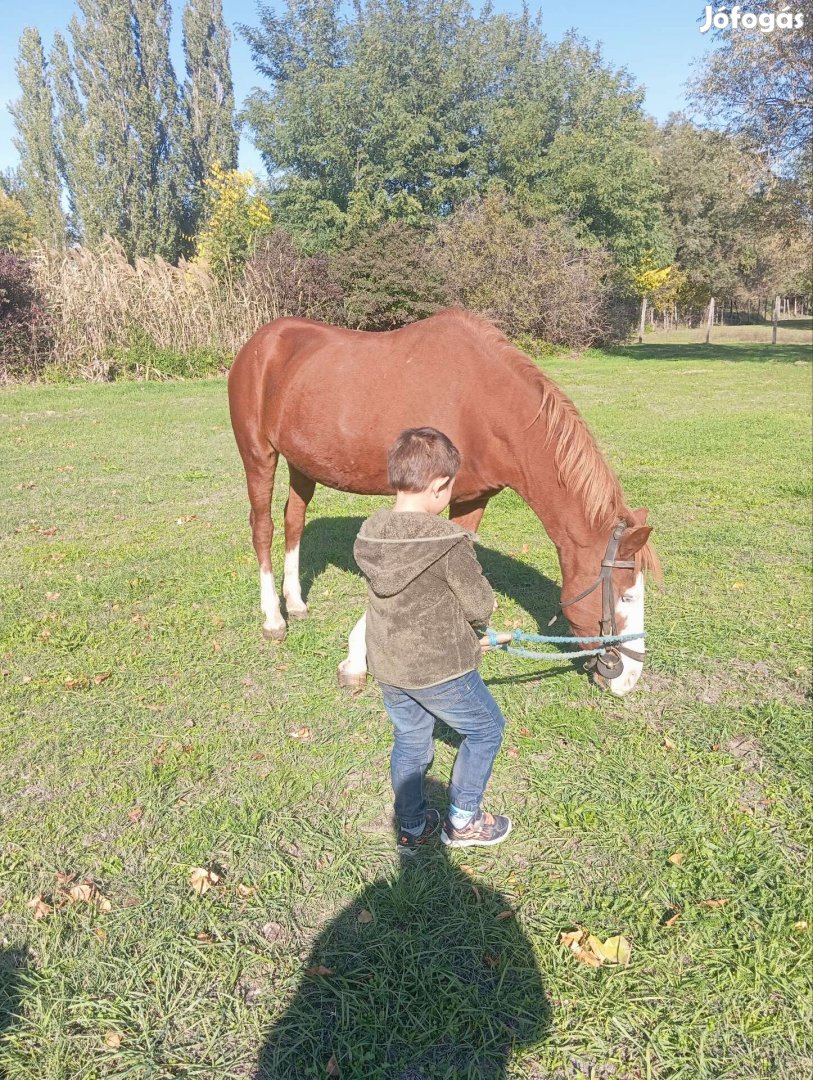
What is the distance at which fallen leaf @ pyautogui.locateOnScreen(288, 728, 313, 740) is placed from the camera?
3.79 m

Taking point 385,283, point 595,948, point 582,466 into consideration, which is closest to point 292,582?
point 582,466

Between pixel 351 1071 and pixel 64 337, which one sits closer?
pixel 351 1071

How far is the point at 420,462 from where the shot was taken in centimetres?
251

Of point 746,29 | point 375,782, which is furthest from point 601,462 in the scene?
Answer: point 746,29

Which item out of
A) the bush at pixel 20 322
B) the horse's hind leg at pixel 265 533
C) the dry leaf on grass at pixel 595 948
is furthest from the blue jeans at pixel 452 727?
the bush at pixel 20 322

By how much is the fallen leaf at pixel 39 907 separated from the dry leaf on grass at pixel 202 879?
1.70ft

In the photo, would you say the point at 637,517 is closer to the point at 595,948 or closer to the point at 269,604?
the point at 595,948

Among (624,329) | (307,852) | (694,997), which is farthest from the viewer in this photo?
(624,329)

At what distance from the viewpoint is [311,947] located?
8.18ft

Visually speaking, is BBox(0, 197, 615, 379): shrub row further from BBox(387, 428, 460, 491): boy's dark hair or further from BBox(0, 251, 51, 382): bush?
BBox(387, 428, 460, 491): boy's dark hair

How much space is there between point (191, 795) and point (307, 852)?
732 mm

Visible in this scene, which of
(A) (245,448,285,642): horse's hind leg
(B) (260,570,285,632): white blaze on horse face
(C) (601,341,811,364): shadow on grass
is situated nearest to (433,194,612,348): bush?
(C) (601,341,811,364): shadow on grass

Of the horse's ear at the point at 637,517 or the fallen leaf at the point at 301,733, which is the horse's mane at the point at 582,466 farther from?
the fallen leaf at the point at 301,733

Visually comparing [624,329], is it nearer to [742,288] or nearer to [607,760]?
[742,288]
